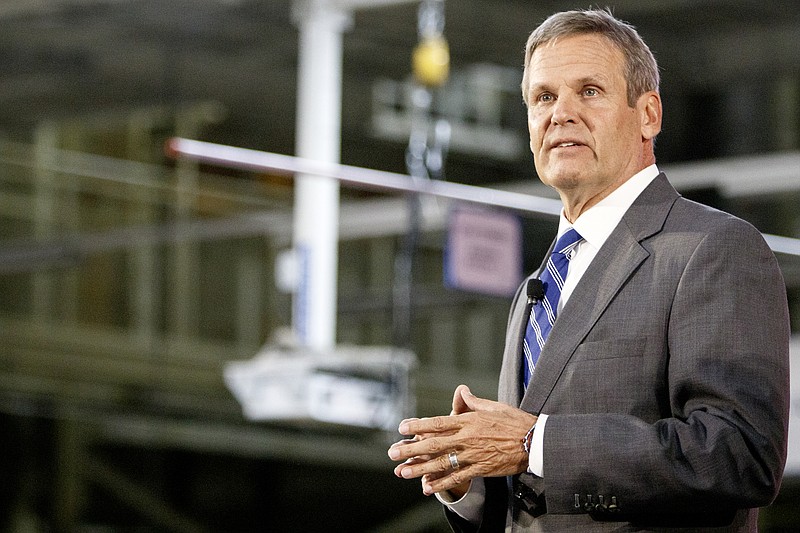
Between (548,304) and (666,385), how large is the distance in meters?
0.24

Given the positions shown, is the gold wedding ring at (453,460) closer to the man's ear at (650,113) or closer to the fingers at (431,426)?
the fingers at (431,426)

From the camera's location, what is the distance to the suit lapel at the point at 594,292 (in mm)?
1904

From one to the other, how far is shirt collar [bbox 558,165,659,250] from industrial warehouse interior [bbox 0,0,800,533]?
6342 millimetres

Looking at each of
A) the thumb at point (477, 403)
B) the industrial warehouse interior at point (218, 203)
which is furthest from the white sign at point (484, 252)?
the thumb at point (477, 403)

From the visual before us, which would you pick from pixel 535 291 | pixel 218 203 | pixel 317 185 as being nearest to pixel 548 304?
pixel 535 291

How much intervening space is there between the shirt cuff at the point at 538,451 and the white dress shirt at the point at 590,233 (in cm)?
24

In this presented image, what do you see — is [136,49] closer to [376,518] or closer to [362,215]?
[362,215]

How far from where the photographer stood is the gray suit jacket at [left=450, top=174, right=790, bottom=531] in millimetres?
1742

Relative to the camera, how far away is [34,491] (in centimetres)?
1167

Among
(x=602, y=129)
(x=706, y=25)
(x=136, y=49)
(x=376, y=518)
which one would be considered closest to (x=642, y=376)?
(x=602, y=129)

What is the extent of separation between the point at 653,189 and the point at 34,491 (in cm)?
1038

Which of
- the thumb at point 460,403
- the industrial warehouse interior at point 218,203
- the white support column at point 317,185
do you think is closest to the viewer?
the thumb at point 460,403

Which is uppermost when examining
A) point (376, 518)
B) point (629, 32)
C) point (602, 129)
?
point (629, 32)

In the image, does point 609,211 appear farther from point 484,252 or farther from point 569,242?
point 484,252
